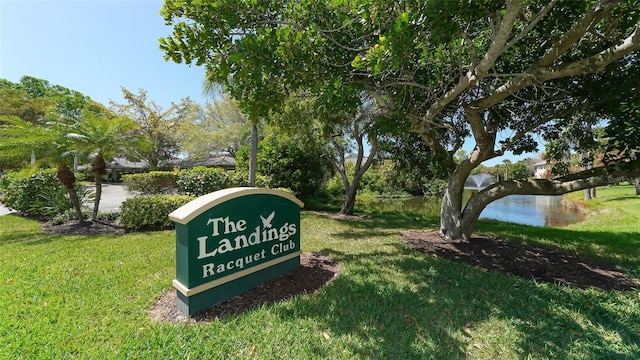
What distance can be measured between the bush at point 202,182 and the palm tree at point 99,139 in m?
2.65

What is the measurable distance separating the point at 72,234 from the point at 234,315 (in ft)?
21.9

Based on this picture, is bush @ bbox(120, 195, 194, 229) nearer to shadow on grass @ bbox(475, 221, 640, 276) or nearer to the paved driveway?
the paved driveway

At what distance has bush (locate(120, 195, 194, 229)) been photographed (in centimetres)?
719

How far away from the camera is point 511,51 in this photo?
17.9 feet

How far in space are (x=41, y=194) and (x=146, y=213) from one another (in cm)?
517

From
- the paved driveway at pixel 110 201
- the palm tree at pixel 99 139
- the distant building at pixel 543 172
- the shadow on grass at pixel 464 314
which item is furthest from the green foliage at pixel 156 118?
the distant building at pixel 543 172

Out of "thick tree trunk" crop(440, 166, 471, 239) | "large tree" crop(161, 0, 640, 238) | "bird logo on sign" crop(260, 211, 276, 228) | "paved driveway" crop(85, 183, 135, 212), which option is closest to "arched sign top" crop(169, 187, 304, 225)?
"bird logo on sign" crop(260, 211, 276, 228)

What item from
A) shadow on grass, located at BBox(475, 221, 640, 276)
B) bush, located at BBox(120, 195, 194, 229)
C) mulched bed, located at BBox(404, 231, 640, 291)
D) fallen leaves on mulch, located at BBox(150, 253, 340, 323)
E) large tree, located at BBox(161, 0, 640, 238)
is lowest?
shadow on grass, located at BBox(475, 221, 640, 276)

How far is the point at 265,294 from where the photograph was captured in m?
3.44

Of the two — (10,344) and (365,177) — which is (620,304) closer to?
(10,344)

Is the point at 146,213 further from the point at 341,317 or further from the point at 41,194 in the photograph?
the point at 341,317

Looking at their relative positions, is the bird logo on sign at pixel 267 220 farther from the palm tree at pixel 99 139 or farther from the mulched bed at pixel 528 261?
the palm tree at pixel 99 139

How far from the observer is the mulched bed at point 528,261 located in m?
4.06

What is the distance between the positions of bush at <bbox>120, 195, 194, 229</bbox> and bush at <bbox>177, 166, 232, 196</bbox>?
282 cm
